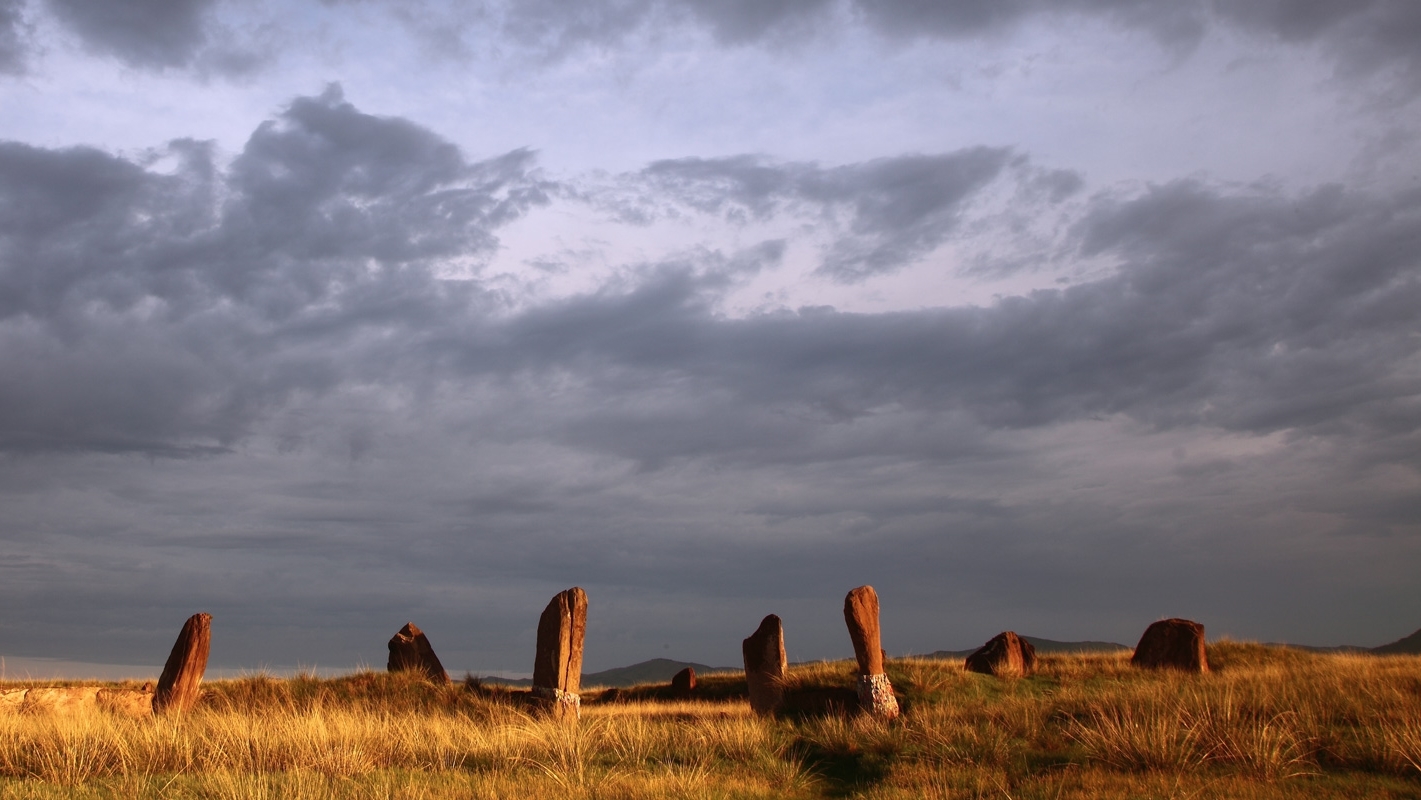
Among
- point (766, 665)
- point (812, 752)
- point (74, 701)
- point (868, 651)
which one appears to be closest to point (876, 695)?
point (868, 651)

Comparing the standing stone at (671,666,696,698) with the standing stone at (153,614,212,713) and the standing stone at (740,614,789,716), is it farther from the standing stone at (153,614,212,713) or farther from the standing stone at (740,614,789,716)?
the standing stone at (153,614,212,713)

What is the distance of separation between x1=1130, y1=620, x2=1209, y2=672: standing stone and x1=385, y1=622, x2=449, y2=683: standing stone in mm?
18517

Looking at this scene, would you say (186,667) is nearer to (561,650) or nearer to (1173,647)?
(561,650)

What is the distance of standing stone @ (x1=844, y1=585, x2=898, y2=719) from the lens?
2091cm

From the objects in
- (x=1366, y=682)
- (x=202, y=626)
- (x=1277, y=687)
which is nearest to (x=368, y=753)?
(x=202, y=626)

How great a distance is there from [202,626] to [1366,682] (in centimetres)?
2367

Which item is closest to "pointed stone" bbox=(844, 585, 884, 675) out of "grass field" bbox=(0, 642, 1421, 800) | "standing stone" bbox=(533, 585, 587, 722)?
"grass field" bbox=(0, 642, 1421, 800)

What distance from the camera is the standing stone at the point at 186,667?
20203mm

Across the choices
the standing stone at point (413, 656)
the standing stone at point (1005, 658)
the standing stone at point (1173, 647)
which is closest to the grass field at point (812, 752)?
the standing stone at point (413, 656)

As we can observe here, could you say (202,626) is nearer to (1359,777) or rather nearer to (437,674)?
(437,674)

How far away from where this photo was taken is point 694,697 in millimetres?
28969

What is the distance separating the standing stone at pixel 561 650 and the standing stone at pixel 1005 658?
422 inches

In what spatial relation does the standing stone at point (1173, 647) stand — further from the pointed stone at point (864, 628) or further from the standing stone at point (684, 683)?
the standing stone at point (684, 683)

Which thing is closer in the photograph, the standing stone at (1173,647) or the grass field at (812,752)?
the grass field at (812,752)
